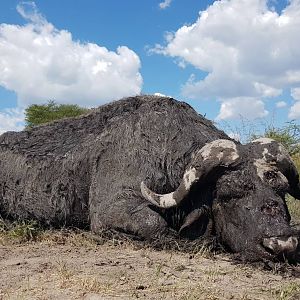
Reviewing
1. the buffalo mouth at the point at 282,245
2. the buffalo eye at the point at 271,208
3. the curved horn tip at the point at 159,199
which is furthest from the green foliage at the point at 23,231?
the buffalo mouth at the point at 282,245

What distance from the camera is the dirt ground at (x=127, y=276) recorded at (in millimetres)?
5043

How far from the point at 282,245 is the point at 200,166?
143cm

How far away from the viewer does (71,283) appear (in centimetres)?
525

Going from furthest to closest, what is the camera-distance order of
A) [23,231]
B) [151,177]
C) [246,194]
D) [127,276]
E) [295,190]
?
[23,231] < [151,177] < [295,190] < [246,194] < [127,276]

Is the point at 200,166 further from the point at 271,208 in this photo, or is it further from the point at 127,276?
the point at 127,276

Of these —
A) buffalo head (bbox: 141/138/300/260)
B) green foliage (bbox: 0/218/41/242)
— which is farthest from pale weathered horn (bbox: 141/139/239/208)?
green foliage (bbox: 0/218/41/242)

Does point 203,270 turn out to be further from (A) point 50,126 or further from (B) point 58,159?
(A) point 50,126

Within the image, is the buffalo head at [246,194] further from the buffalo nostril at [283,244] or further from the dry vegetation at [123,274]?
the dry vegetation at [123,274]

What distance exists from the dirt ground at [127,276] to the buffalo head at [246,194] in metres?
0.31

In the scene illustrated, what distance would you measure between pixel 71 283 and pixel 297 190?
345cm

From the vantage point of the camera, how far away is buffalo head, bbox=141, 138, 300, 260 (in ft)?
20.4

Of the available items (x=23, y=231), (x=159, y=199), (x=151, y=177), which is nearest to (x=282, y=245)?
(x=159, y=199)

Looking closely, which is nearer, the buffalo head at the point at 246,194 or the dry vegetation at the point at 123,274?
the dry vegetation at the point at 123,274

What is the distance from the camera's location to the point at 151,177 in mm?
7539
